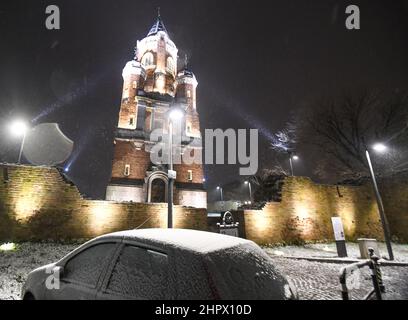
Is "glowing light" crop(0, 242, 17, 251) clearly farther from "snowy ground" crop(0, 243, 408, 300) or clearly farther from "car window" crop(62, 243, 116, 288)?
"car window" crop(62, 243, 116, 288)

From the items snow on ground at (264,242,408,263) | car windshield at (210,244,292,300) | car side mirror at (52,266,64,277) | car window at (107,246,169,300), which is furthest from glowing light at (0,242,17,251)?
snow on ground at (264,242,408,263)

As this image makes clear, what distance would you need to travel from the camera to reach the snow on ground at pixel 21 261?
5.14m

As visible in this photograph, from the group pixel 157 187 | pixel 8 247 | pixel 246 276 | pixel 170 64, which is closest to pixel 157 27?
pixel 170 64

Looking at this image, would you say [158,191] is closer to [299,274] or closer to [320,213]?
[320,213]

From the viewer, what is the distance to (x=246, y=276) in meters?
2.20

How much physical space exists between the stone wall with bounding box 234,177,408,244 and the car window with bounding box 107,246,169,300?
10640 millimetres

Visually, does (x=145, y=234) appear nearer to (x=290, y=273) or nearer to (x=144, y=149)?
(x=290, y=273)

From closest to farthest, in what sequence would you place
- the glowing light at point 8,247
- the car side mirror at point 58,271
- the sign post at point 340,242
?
the car side mirror at point 58,271 → the glowing light at point 8,247 → the sign post at point 340,242

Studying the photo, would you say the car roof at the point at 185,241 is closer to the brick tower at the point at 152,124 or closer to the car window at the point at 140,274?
the car window at the point at 140,274

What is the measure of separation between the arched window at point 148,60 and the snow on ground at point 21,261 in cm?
3339

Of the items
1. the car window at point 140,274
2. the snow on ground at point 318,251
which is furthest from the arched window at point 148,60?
the car window at point 140,274

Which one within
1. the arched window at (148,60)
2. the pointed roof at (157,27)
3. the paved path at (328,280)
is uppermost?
the pointed roof at (157,27)
